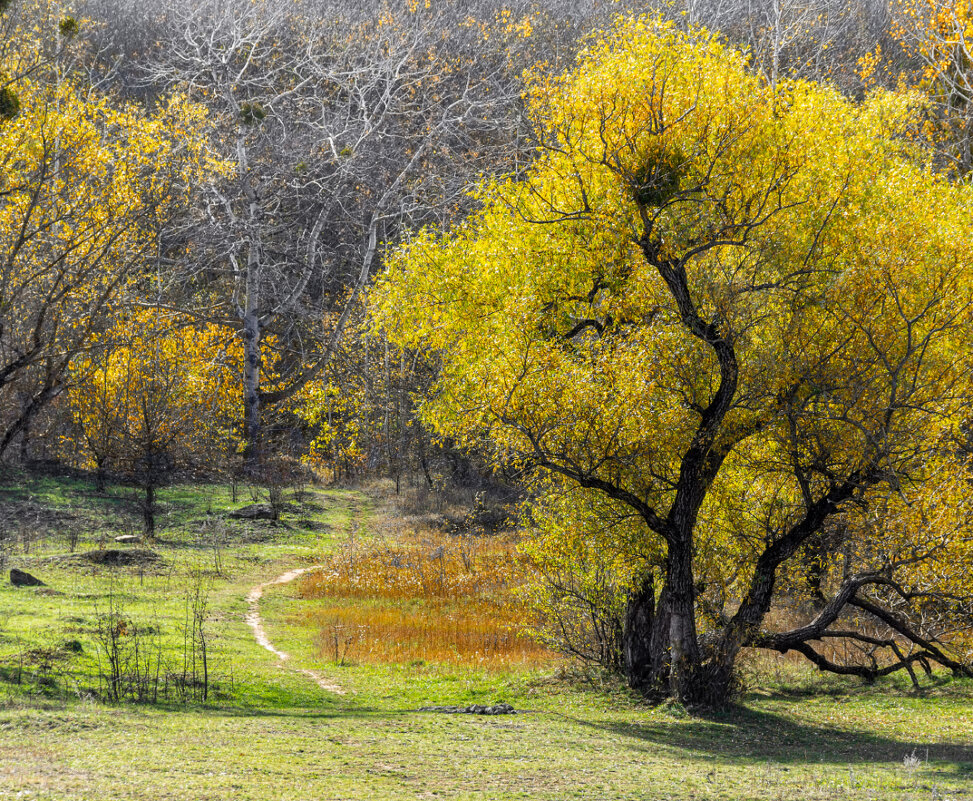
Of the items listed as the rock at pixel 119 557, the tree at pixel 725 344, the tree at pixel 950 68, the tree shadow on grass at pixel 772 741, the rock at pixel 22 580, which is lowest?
→ the tree shadow on grass at pixel 772 741

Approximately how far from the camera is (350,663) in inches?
746

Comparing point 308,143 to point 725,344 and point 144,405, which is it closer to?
point 144,405

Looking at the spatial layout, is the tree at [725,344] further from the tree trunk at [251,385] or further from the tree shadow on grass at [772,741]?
the tree trunk at [251,385]

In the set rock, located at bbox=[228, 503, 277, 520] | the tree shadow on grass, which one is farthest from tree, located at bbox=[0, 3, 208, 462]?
rock, located at bbox=[228, 503, 277, 520]

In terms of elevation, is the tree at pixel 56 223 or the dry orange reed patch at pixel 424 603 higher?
the tree at pixel 56 223

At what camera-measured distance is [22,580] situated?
20.2 m

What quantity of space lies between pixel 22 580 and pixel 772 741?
48.3ft

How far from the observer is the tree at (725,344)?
48.7 ft

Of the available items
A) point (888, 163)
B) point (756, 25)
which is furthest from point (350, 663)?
point (756, 25)

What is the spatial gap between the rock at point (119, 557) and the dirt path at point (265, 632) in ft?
8.89

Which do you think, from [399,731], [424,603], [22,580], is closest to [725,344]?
[399,731]

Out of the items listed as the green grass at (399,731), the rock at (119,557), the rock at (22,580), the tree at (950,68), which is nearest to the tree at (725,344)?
the green grass at (399,731)

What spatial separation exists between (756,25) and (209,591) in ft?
143

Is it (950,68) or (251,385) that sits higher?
(950,68)
